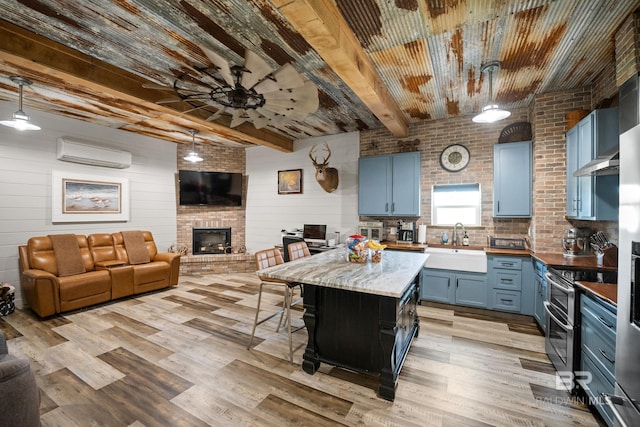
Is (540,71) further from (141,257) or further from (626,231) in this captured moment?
(141,257)

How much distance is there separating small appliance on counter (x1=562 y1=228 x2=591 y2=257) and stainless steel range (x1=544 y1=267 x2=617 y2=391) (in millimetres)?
920

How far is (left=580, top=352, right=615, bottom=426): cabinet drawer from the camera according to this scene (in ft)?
5.66

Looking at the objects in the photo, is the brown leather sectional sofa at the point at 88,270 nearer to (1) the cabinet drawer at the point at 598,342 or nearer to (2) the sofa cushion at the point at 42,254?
(2) the sofa cushion at the point at 42,254

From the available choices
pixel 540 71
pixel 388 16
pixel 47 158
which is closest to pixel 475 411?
pixel 388 16

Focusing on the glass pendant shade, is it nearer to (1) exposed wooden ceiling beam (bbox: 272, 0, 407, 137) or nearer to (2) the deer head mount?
(1) exposed wooden ceiling beam (bbox: 272, 0, 407, 137)

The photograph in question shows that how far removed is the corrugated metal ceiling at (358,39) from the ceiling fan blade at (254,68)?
34 cm

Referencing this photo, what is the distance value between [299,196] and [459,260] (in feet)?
11.2

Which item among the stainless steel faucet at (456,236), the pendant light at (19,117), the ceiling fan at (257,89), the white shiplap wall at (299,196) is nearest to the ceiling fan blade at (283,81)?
the ceiling fan at (257,89)

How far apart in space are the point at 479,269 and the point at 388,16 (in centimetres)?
333

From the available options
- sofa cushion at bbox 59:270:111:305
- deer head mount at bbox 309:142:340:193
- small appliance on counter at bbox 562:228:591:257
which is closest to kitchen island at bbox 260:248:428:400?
small appliance on counter at bbox 562:228:591:257

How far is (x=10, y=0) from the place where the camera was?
2.01 meters

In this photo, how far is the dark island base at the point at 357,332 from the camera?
207 centimetres

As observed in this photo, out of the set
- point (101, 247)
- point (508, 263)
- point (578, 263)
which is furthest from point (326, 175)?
point (101, 247)

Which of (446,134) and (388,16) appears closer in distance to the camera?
(388,16)
